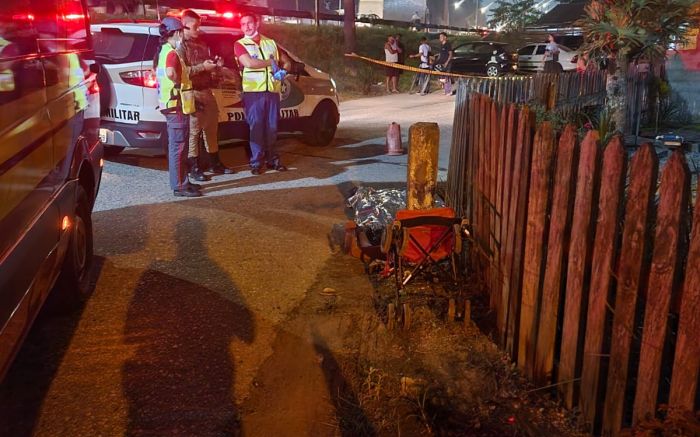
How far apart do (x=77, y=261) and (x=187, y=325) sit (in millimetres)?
920

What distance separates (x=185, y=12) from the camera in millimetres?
7441

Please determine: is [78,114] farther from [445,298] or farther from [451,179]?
[451,179]

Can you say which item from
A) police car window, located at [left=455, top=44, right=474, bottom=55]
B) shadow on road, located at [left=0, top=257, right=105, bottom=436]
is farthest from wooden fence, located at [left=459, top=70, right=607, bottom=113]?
police car window, located at [left=455, top=44, right=474, bottom=55]

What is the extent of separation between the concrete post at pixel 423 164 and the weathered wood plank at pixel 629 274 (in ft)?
9.18

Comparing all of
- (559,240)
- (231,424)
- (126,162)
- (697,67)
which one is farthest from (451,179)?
(697,67)

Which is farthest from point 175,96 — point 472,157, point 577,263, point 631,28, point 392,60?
point 392,60

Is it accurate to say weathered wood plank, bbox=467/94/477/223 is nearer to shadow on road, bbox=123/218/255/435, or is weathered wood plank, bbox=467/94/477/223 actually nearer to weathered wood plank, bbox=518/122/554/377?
weathered wood plank, bbox=518/122/554/377

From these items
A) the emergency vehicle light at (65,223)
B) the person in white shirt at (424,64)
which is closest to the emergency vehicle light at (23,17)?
the emergency vehicle light at (65,223)

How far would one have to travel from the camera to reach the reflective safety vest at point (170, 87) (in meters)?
7.14

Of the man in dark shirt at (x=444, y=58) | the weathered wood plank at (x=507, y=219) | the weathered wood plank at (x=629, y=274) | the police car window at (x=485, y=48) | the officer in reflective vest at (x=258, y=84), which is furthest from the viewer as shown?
the police car window at (x=485, y=48)

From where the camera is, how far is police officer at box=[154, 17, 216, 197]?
7.14 meters

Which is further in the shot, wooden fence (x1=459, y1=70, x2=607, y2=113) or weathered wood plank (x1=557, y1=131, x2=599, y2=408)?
wooden fence (x1=459, y1=70, x2=607, y2=113)

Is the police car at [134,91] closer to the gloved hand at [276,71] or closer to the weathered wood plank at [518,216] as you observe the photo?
the gloved hand at [276,71]

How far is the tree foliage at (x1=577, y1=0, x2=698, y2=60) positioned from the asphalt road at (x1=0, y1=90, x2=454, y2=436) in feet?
15.3
